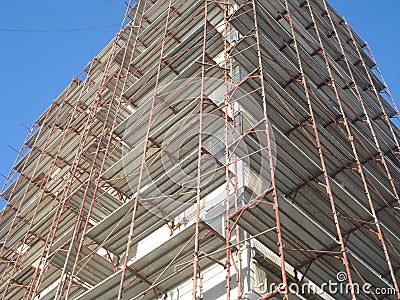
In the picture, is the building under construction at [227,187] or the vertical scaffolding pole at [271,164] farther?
the building under construction at [227,187]

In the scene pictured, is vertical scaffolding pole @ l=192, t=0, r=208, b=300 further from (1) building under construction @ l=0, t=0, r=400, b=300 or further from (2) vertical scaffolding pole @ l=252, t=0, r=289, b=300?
(2) vertical scaffolding pole @ l=252, t=0, r=289, b=300

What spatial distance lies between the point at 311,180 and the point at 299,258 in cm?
199

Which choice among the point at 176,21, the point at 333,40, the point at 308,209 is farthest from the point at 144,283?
the point at 333,40

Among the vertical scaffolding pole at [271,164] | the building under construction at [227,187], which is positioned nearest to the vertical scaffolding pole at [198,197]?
the building under construction at [227,187]

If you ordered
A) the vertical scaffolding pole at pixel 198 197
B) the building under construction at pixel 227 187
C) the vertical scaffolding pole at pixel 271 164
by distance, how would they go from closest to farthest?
1. the vertical scaffolding pole at pixel 271 164
2. the vertical scaffolding pole at pixel 198 197
3. the building under construction at pixel 227 187

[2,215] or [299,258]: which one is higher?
[2,215]

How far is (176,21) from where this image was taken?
18.2 m

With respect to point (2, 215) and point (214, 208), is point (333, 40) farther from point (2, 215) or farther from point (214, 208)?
point (2, 215)

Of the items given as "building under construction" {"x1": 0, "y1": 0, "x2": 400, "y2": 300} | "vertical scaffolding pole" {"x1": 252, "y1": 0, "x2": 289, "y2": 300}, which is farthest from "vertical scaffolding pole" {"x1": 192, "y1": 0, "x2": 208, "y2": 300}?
"vertical scaffolding pole" {"x1": 252, "y1": 0, "x2": 289, "y2": 300}

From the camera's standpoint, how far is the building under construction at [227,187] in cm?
1065

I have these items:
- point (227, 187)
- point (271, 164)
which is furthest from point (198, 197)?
point (271, 164)

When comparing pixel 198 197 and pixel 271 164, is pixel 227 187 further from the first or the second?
pixel 271 164

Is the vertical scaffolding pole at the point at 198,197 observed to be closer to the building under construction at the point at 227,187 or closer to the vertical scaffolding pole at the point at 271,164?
the building under construction at the point at 227,187

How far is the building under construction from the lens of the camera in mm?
10648
